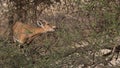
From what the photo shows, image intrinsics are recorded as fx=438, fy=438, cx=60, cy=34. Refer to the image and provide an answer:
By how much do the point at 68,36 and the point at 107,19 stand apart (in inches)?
17.5

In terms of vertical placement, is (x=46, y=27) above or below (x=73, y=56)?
above

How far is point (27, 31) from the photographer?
14.9ft

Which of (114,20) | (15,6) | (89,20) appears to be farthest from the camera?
(15,6)

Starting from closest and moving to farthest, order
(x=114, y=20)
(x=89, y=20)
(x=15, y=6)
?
1. (x=114, y=20)
2. (x=89, y=20)
3. (x=15, y=6)

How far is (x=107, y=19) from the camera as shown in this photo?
14.9ft

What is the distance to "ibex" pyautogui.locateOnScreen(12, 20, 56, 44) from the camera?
14.8 ft

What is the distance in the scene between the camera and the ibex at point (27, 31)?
452cm

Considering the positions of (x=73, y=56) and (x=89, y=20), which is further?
(x=89, y=20)

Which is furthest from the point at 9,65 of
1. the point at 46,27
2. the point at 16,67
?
the point at 46,27

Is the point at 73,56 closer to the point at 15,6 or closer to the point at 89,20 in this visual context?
the point at 89,20

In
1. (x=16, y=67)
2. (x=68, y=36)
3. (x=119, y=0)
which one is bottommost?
(x=16, y=67)

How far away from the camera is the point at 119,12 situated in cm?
451

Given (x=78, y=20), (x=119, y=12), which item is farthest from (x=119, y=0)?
(x=78, y=20)

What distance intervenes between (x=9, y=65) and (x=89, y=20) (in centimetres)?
104
